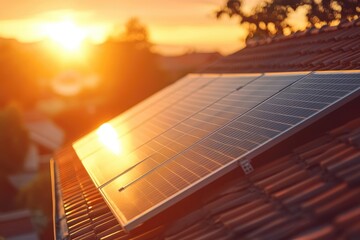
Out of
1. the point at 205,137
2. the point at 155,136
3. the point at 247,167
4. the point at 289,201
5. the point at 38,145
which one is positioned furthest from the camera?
the point at 38,145

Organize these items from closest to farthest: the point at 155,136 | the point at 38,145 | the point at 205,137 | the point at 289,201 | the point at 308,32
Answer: the point at 289,201
the point at 205,137
the point at 155,136
the point at 308,32
the point at 38,145

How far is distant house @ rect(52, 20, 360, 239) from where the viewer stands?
497 centimetres

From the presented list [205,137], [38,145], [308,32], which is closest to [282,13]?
[308,32]

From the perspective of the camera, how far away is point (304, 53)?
10203mm

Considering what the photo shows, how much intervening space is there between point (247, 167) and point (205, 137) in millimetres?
1362

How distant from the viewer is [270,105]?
748cm

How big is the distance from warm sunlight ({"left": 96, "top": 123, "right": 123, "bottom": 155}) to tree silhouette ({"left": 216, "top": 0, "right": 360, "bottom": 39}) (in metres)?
7.71

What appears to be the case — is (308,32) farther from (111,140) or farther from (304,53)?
(111,140)

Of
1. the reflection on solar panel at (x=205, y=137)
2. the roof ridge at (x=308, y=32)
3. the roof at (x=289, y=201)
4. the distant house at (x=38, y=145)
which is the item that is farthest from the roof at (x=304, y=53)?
the distant house at (x=38, y=145)

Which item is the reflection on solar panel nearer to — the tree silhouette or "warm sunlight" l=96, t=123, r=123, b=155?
"warm sunlight" l=96, t=123, r=123, b=155

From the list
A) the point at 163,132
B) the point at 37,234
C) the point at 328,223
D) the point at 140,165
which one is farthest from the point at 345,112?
the point at 37,234

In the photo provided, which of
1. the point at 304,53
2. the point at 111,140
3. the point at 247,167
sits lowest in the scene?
the point at 247,167

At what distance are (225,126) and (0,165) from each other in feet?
111

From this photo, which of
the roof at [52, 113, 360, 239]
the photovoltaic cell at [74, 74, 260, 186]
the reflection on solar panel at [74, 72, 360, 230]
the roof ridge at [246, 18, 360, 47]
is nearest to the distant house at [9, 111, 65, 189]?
the roof ridge at [246, 18, 360, 47]
